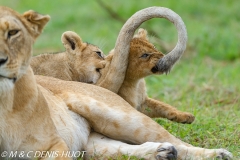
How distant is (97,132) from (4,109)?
4.11 feet

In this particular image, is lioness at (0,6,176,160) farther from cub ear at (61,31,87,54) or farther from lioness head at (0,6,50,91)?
cub ear at (61,31,87,54)

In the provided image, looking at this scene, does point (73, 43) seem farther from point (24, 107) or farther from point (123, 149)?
point (24, 107)

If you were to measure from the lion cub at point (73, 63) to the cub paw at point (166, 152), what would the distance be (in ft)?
5.37

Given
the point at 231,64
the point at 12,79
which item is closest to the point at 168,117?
the point at 12,79

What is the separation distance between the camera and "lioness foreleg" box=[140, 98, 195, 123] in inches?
241

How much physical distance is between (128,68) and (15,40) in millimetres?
2020

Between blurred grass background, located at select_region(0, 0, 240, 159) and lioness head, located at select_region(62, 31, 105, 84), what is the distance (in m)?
0.84

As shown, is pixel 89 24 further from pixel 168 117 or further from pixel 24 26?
pixel 24 26

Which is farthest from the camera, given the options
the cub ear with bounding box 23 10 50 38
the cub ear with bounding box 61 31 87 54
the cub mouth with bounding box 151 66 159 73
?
the cub ear with bounding box 61 31 87 54

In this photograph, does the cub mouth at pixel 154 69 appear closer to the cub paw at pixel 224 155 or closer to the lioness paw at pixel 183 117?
the lioness paw at pixel 183 117

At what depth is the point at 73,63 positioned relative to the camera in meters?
6.81

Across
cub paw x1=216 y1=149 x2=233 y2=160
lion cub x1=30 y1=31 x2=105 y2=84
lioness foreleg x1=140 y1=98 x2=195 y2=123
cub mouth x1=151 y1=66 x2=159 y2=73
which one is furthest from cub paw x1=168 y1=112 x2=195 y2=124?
cub paw x1=216 y1=149 x2=233 y2=160

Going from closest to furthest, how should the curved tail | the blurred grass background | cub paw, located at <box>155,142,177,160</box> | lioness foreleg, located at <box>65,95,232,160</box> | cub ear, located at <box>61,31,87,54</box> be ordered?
cub paw, located at <box>155,142,177,160</box>
lioness foreleg, located at <box>65,95,232,160</box>
the curved tail
the blurred grass background
cub ear, located at <box>61,31,87,54</box>

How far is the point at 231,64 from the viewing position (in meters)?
10.6
